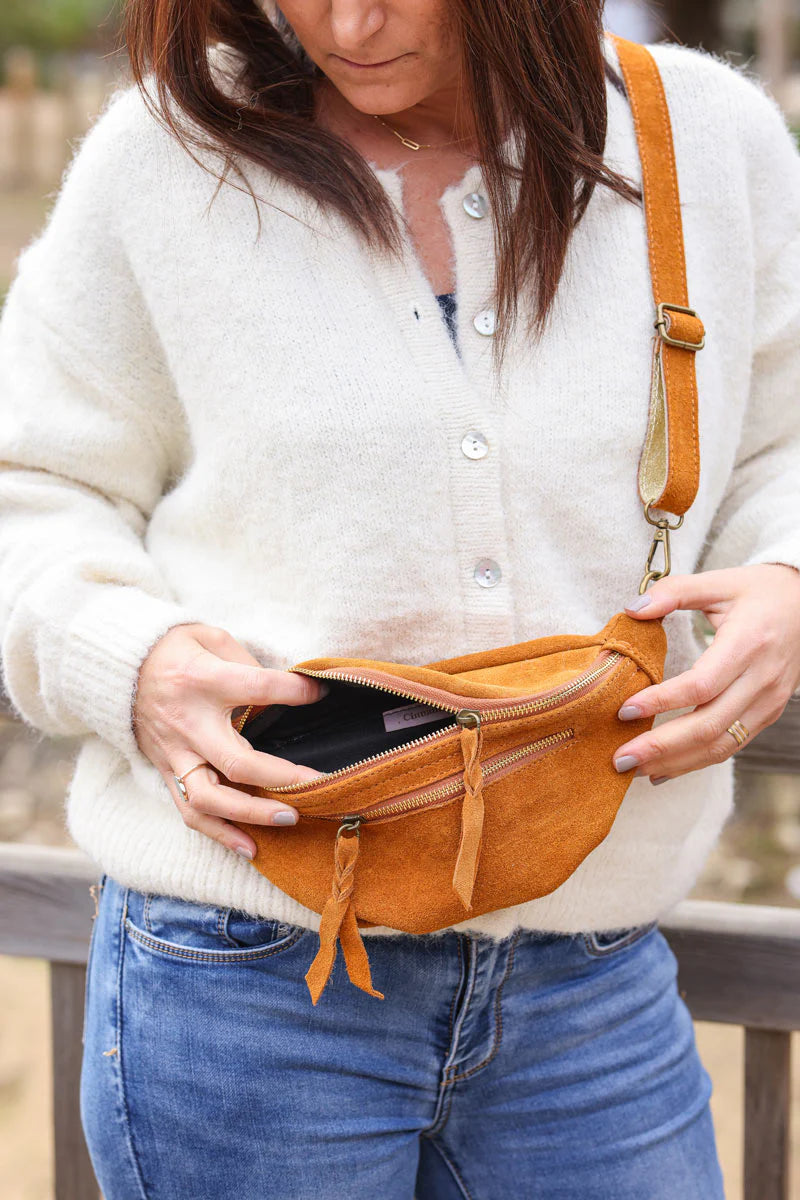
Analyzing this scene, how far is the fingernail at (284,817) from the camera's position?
112 cm

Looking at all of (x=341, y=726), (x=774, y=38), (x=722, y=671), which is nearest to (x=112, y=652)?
(x=341, y=726)

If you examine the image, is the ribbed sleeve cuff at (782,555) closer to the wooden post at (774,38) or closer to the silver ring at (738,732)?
the silver ring at (738,732)

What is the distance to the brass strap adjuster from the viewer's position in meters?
1.25

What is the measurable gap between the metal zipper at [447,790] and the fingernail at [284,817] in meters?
0.03

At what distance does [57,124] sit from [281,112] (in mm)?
18678

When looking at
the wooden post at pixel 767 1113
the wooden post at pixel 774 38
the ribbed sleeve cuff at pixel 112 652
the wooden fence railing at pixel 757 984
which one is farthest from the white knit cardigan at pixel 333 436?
the wooden post at pixel 774 38

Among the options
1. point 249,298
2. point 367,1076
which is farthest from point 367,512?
point 367,1076

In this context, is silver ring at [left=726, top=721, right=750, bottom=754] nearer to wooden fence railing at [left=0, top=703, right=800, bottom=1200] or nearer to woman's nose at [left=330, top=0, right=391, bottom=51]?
wooden fence railing at [left=0, top=703, right=800, bottom=1200]

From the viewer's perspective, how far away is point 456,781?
3.66 ft

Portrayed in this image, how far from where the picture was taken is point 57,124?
1786 cm

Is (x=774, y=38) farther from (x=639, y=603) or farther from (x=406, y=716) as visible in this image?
(x=406, y=716)

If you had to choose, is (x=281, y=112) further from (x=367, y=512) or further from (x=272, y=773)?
(x=272, y=773)

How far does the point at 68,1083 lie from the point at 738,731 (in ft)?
4.31

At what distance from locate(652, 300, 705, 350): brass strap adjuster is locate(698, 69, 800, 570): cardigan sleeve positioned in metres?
0.13
